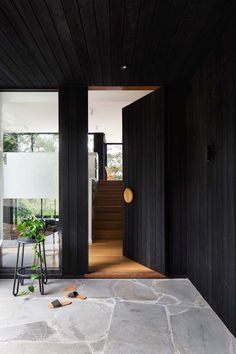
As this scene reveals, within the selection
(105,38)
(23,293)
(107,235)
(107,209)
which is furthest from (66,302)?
(107,209)

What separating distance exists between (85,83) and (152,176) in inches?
64.2

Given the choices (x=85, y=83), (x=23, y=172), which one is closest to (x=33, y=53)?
(x=85, y=83)

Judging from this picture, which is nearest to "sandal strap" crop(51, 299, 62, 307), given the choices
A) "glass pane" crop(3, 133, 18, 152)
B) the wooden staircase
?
"glass pane" crop(3, 133, 18, 152)

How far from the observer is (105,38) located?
2.75 m

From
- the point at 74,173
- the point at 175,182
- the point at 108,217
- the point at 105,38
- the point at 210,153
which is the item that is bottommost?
the point at 108,217

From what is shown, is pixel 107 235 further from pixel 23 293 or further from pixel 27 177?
pixel 23 293

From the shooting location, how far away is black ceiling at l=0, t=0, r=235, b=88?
90.1 inches

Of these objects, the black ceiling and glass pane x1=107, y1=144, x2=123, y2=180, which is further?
glass pane x1=107, y1=144, x2=123, y2=180

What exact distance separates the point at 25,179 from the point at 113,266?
6.01ft

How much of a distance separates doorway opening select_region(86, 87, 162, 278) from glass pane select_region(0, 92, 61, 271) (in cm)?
90

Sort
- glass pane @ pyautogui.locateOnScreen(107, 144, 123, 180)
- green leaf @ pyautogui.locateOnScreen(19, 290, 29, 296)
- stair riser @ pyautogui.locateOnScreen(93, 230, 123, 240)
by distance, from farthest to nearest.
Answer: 1. glass pane @ pyautogui.locateOnScreen(107, 144, 123, 180)
2. stair riser @ pyautogui.locateOnScreen(93, 230, 123, 240)
3. green leaf @ pyautogui.locateOnScreen(19, 290, 29, 296)

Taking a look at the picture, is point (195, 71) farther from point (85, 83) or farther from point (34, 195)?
point (34, 195)

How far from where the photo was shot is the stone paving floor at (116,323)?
2311 mm

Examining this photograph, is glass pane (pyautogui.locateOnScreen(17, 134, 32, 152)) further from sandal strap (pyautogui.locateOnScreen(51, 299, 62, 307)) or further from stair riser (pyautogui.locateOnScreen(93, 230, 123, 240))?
stair riser (pyautogui.locateOnScreen(93, 230, 123, 240))
